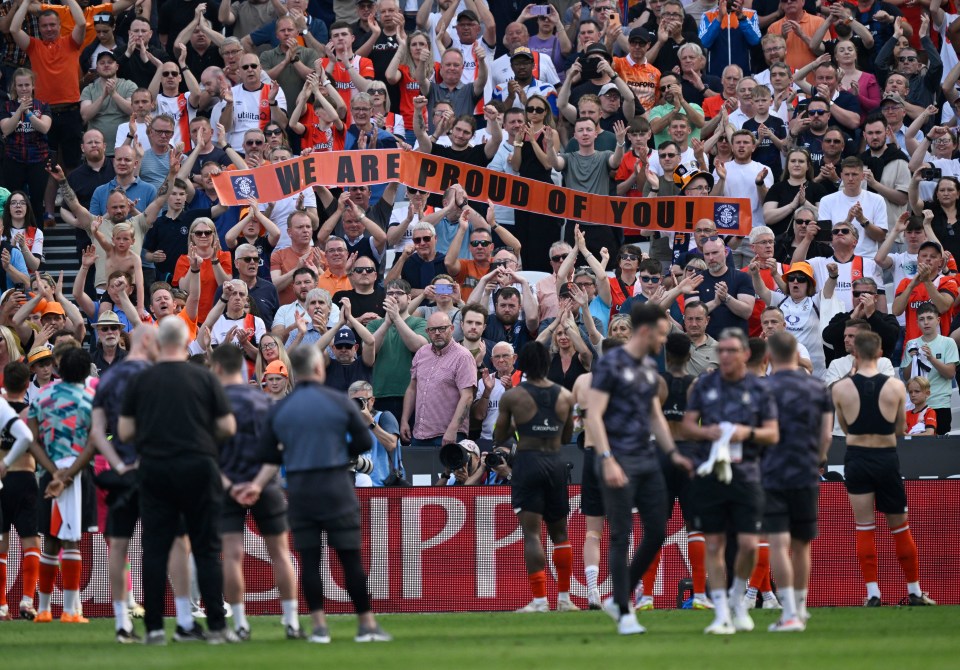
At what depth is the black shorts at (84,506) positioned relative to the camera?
14375 mm

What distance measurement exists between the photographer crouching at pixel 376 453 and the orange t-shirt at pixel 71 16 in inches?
372

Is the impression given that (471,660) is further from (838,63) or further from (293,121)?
(838,63)

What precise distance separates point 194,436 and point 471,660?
2376 mm

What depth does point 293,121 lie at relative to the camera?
22484 millimetres

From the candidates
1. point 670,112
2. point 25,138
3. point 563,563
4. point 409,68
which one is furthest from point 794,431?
point 25,138

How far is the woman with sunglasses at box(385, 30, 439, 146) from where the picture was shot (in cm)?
2309

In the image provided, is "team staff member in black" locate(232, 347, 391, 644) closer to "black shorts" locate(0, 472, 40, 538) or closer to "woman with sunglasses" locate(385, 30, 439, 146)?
"black shorts" locate(0, 472, 40, 538)

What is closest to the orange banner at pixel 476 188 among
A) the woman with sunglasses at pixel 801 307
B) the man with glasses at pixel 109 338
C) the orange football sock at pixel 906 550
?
the woman with sunglasses at pixel 801 307

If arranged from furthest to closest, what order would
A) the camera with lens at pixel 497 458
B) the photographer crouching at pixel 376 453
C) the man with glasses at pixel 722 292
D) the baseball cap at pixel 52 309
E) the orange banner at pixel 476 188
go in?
the orange banner at pixel 476 188 < the man with glasses at pixel 722 292 < the baseball cap at pixel 52 309 < the photographer crouching at pixel 376 453 < the camera with lens at pixel 497 458

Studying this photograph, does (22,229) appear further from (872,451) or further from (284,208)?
(872,451)

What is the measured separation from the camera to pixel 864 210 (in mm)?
20703

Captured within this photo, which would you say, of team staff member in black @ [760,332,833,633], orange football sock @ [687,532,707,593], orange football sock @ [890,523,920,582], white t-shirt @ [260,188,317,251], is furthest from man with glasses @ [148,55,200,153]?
team staff member in black @ [760,332,833,633]

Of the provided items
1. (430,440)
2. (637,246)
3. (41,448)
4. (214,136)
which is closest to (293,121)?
(214,136)

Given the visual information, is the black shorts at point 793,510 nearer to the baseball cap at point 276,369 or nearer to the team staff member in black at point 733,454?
the team staff member in black at point 733,454
